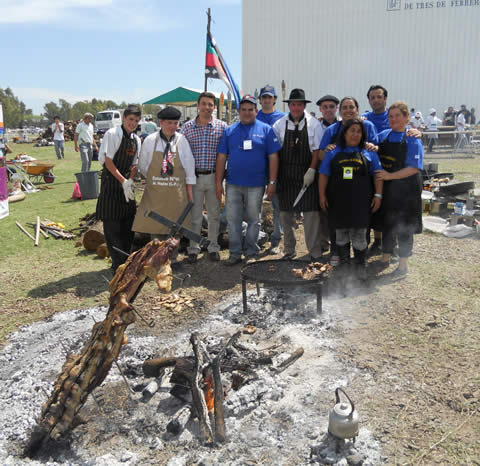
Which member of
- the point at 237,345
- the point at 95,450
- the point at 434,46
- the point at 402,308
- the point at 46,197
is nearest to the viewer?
the point at 95,450

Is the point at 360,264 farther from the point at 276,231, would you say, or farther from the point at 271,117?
the point at 271,117

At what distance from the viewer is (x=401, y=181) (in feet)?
17.7

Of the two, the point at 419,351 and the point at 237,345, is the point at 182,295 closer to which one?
the point at 237,345

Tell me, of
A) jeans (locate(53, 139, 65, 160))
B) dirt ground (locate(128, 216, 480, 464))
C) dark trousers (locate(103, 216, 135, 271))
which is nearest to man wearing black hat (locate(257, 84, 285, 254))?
dirt ground (locate(128, 216, 480, 464))

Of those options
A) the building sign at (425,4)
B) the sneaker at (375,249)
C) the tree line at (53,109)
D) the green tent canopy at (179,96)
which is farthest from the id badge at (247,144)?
the tree line at (53,109)

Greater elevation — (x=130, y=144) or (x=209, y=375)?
(x=130, y=144)

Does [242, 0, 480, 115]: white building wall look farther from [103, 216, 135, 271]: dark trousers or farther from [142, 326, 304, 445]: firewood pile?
[142, 326, 304, 445]: firewood pile

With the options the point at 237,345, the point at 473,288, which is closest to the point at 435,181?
the point at 473,288

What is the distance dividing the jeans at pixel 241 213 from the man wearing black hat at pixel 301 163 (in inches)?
13.7

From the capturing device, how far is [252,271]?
4855mm

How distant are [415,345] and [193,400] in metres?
2.16

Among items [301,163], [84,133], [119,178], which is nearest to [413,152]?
[301,163]

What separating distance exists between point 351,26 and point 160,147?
81.9ft

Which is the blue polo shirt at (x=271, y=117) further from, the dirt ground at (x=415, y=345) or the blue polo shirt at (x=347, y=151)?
the dirt ground at (x=415, y=345)
